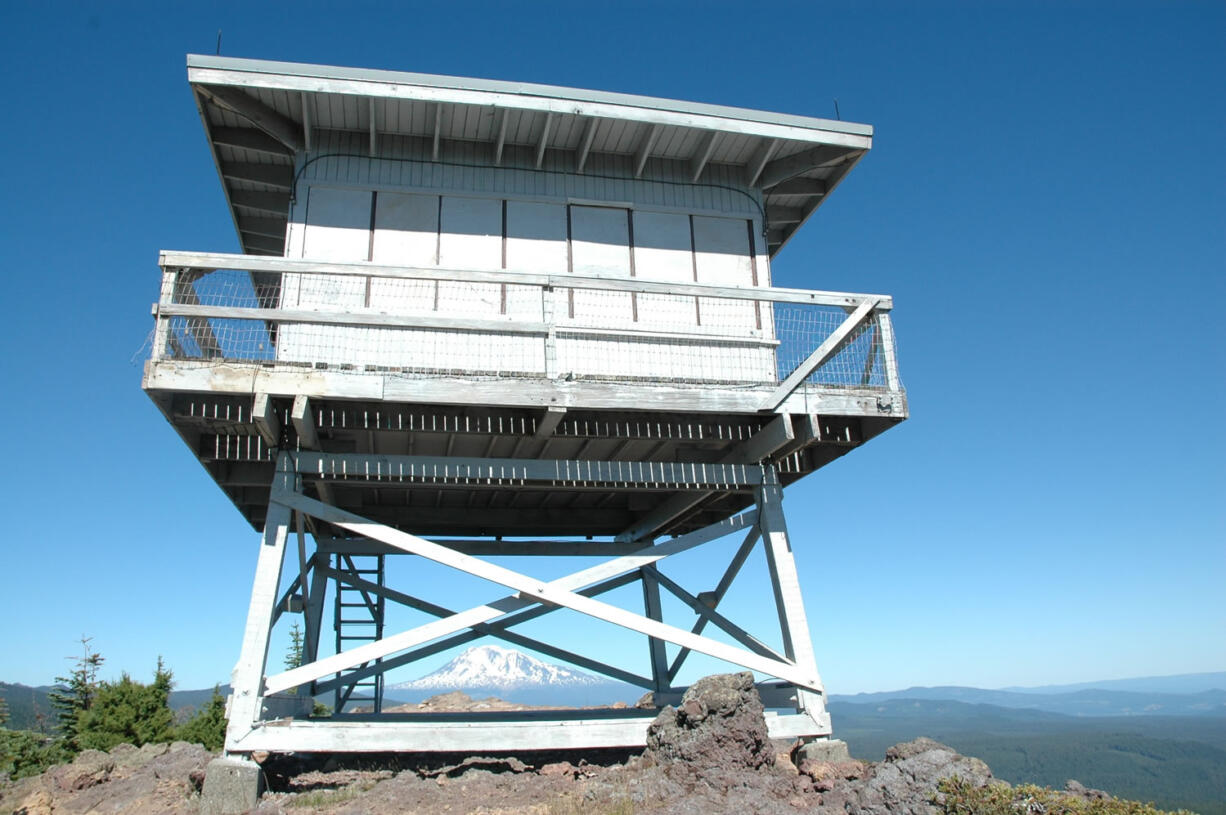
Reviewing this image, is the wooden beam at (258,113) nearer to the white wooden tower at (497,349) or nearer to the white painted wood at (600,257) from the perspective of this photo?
the white wooden tower at (497,349)

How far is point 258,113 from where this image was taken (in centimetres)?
1093

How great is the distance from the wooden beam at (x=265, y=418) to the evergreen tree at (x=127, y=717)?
42.9 feet

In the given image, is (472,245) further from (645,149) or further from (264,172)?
(264,172)

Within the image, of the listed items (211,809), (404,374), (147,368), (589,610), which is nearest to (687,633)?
(589,610)

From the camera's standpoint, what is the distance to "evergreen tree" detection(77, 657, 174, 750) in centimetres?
1864

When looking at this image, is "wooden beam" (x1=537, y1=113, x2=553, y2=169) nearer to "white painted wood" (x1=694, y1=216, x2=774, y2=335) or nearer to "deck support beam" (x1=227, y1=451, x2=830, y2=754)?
"white painted wood" (x1=694, y1=216, x2=774, y2=335)

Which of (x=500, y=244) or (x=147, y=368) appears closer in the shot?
(x=147, y=368)

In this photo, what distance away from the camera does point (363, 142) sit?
11523mm

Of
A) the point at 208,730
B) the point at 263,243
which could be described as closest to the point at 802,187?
the point at 263,243

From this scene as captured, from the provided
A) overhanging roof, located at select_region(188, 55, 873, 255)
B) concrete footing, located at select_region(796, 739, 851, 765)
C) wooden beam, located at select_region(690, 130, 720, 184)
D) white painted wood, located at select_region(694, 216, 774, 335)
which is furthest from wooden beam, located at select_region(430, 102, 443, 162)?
concrete footing, located at select_region(796, 739, 851, 765)

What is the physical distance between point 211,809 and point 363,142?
8301 millimetres

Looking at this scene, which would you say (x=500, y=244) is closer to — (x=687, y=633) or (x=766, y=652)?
(x=687, y=633)

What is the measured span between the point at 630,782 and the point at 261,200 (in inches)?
400

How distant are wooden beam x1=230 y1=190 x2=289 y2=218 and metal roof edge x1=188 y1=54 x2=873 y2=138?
260 cm
